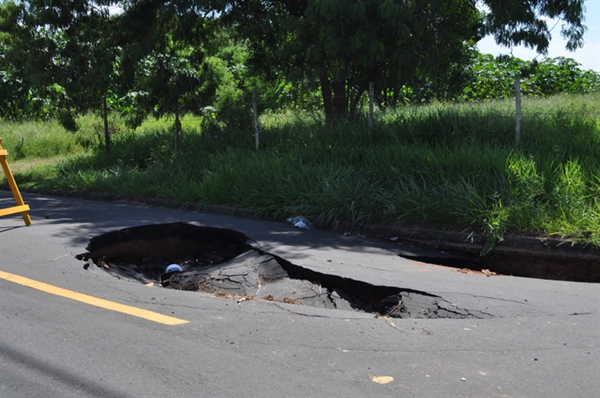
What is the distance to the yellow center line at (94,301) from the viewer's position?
5.02m

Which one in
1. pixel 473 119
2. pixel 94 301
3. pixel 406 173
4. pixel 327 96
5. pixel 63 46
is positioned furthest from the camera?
pixel 63 46

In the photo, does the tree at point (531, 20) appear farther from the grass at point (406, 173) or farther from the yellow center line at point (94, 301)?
the yellow center line at point (94, 301)

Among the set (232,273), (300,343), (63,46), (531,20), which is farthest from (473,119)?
(63,46)

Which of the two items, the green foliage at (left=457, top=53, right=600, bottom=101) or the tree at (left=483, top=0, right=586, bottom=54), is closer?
the tree at (left=483, top=0, right=586, bottom=54)

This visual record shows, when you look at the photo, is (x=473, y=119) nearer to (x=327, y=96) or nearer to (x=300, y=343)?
(x=327, y=96)

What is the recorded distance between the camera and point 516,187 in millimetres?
8695

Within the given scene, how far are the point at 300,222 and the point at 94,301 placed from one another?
4.15 metres

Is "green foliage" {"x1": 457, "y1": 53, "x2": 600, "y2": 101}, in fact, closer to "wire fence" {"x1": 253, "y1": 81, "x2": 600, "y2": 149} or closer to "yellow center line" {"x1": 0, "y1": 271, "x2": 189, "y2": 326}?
"wire fence" {"x1": 253, "y1": 81, "x2": 600, "y2": 149}

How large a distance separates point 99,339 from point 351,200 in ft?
17.2

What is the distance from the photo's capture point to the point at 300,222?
9.24m

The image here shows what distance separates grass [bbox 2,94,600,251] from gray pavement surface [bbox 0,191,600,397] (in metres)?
1.91

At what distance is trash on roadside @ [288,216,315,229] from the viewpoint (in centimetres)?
919

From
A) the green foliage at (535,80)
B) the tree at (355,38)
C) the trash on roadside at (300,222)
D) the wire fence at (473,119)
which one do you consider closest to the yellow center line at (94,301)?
the trash on roadside at (300,222)

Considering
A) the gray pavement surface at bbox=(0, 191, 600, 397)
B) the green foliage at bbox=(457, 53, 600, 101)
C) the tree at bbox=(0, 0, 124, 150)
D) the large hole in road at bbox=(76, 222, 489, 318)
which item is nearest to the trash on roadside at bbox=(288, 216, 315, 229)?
the large hole in road at bbox=(76, 222, 489, 318)
